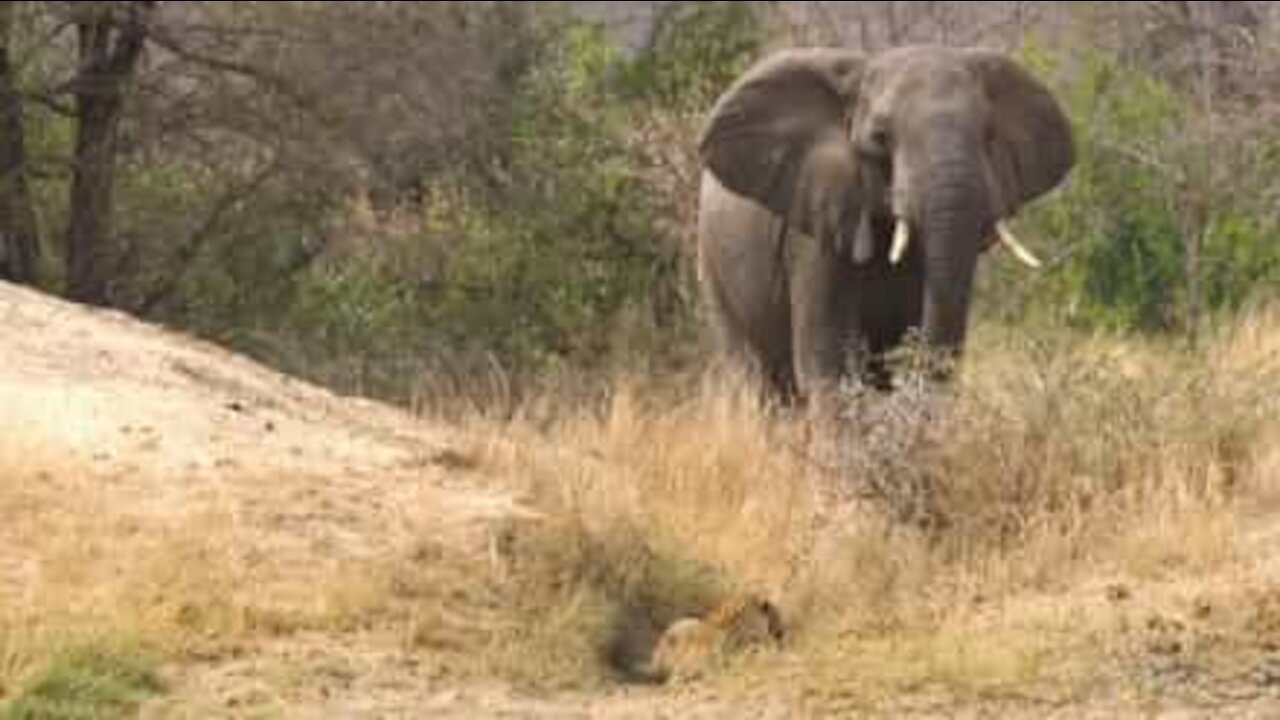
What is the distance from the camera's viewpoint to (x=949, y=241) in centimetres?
1237

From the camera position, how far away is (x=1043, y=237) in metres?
20.7

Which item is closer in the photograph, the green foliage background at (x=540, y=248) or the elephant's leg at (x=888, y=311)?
the elephant's leg at (x=888, y=311)

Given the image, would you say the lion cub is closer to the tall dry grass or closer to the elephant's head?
the tall dry grass

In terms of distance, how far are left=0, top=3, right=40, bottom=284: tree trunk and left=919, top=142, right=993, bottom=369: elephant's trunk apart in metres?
6.78

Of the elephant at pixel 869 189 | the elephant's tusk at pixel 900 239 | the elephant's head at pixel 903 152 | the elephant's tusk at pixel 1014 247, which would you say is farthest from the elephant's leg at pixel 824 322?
the elephant's tusk at pixel 1014 247

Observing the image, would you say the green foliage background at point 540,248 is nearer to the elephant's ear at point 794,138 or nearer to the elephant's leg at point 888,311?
the elephant's ear at point 794,138

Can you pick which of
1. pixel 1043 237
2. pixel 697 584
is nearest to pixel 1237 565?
pixel 697 584

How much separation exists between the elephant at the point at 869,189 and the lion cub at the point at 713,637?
1.94 metres

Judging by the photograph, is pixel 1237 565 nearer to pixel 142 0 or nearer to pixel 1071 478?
pixel 1071 478

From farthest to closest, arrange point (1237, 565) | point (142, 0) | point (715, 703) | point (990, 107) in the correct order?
point (142, 0), point (990, 107), point (1237, 565), point (715, 703)

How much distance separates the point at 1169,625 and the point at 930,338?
2679 mm

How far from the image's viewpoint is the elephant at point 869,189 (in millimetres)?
12477

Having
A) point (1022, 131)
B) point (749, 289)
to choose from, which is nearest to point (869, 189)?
point (1022, 131)

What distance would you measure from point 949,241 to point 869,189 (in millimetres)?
721
